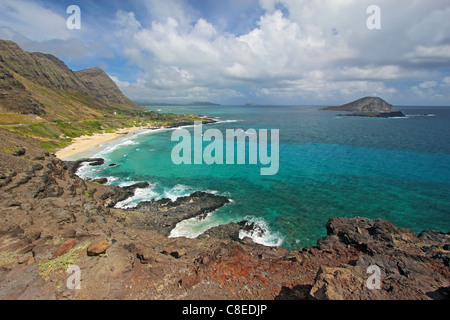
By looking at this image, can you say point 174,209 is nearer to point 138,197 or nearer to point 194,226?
point 194,226

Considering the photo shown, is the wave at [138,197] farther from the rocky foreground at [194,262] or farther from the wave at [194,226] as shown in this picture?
the wave at [194,226]

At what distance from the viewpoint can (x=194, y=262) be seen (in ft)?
47.7

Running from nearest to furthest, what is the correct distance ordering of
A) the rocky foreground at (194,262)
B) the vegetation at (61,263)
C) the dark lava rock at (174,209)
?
the rocky foreground at (194,262)
the vegetation at (61,263)
the dark lava rock at (174,209)

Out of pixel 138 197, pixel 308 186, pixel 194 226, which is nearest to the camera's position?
pixel 194 226

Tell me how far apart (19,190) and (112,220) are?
37.4ft

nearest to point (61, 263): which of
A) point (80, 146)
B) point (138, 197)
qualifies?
point (138, 197)

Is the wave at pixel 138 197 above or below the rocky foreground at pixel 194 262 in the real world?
below

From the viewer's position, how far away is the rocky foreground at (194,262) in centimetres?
1048

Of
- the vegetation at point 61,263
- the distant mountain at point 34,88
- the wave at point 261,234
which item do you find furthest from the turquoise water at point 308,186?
the distant mountain at point 34,88

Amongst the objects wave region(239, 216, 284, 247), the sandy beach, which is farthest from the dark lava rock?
the sandy beach

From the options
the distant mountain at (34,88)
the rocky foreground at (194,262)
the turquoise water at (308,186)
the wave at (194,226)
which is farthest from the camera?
the distant mountain at (34,88)

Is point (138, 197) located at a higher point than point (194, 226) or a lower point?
higher

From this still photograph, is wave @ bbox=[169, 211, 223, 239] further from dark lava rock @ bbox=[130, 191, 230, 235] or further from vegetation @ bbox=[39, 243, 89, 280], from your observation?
vegetation @ bbox=[39, 243, 89, 280]
